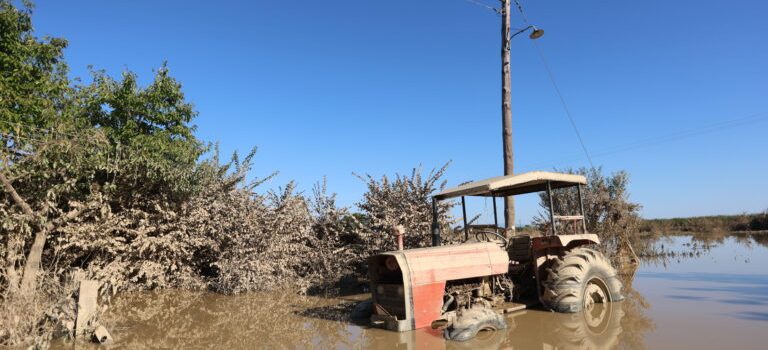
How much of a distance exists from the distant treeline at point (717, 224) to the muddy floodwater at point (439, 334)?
25.6 meters

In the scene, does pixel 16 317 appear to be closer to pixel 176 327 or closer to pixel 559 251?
pixel 176 327

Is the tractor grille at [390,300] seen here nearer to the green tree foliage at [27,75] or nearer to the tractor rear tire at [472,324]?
the tractor rear tire at [472,324]

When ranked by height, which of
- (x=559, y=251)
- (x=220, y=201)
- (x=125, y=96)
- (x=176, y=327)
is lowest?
(x=176, y=327)

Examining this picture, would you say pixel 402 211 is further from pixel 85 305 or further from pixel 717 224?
pixel 717 224

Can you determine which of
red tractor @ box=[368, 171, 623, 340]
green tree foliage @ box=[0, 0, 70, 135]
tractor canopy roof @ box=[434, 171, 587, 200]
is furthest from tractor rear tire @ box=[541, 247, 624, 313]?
green tree foliage @ box=[0, 0, 70, 135]

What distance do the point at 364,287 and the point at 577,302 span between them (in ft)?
15.6

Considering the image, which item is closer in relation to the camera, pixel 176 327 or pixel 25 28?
pixel 176 327

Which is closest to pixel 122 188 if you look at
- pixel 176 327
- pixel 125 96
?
pixel 125 96

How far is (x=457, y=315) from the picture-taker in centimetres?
557

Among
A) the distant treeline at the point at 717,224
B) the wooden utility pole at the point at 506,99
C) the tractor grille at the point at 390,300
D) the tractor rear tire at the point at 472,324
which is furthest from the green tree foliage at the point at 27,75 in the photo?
the distant treeline at the point at 717,224

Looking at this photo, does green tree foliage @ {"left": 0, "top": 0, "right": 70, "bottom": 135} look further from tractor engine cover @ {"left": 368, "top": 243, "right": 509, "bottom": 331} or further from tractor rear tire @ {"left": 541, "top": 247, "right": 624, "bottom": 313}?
tractor rear tire @ {"left": 541, "top": 247, "right": 624, "bottom": 313}

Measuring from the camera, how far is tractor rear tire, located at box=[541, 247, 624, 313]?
6426mm

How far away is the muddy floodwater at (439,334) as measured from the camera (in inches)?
201

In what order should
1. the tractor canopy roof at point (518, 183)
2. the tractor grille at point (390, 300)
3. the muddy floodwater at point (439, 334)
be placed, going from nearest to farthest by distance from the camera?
1. the muddy floodwater at point (439, 334)
2. the tractor grille at point (390, 300)
3. the tractor canopy roof at point (518, 183)
